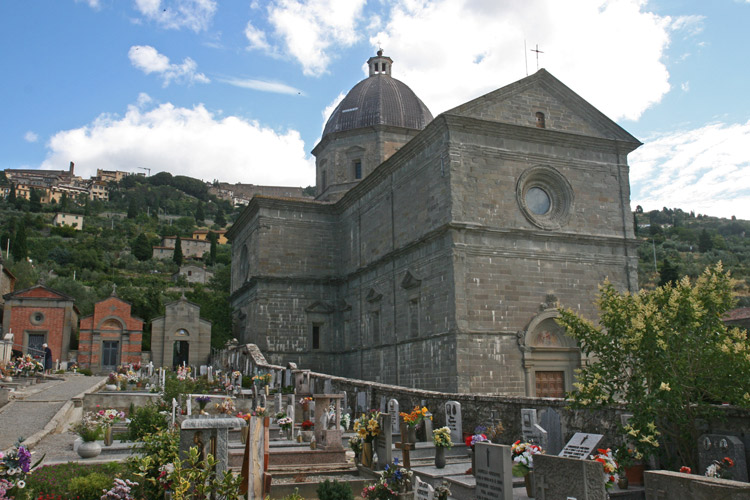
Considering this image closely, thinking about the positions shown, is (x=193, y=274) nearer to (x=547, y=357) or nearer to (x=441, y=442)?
(x=547, y=357)

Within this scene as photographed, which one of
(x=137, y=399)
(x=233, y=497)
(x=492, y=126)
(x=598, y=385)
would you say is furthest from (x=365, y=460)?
(x=492, y=126)

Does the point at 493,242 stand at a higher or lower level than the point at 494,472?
higher

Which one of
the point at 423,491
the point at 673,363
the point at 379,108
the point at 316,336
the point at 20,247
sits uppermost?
the point at 379,108

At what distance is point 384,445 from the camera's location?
1233 centimetres

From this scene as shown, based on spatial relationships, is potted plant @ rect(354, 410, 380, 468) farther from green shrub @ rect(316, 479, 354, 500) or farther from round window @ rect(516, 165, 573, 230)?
round window @ rect(516, 165, 573, 230)

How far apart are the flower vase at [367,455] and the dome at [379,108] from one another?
2465 cm

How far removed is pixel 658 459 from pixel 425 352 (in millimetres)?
12748

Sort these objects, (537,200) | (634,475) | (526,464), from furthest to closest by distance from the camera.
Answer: (537,200)
(634,475)
(526,464)

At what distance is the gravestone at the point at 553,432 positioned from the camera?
11.8 metres

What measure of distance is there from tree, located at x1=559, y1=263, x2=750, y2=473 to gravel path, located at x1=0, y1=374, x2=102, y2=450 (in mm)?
12433

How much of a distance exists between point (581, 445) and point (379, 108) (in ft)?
90.1

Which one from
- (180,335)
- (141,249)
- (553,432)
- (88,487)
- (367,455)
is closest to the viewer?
(88,487)

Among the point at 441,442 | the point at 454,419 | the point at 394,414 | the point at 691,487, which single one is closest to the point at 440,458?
the point at 441,442

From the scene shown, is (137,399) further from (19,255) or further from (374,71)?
(19,255)
